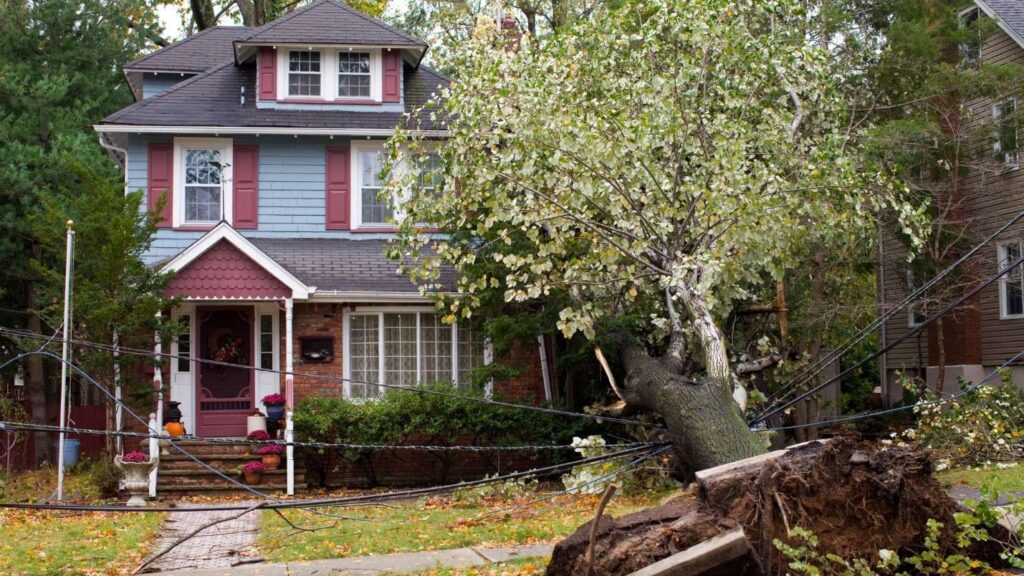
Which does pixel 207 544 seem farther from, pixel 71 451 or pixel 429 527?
pixel 71 451

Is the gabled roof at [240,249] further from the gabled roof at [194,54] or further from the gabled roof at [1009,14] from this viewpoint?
the gabled roof at [1009,14]

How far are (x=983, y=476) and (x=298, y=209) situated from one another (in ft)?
38.0

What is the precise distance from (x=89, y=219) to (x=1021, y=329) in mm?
15762

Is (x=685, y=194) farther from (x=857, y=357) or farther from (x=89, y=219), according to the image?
(x=857, y=357)

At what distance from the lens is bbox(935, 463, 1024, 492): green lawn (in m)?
11.1

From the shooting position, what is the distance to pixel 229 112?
19000 mm

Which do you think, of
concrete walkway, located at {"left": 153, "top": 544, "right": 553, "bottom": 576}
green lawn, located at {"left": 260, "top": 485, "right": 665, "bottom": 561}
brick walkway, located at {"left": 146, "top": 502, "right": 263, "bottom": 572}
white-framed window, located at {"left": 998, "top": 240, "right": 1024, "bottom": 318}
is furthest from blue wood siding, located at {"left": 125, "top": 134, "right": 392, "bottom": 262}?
white-framed window, located at {"left": 998, "top": 240, "right": 1024, "bottom": 318}

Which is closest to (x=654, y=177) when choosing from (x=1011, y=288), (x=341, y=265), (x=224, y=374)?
(x=341, y=265)

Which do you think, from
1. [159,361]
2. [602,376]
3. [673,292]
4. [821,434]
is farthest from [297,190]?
[821,434]

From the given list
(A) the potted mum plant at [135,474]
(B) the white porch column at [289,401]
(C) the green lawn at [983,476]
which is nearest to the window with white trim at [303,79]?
(B) the white porch column at [289,401]

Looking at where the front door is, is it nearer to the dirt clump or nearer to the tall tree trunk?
the tall tree trunk

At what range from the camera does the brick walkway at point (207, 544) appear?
994cm

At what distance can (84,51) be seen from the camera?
23031 millimetres

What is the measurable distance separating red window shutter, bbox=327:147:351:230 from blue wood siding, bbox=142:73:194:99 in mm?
4322
